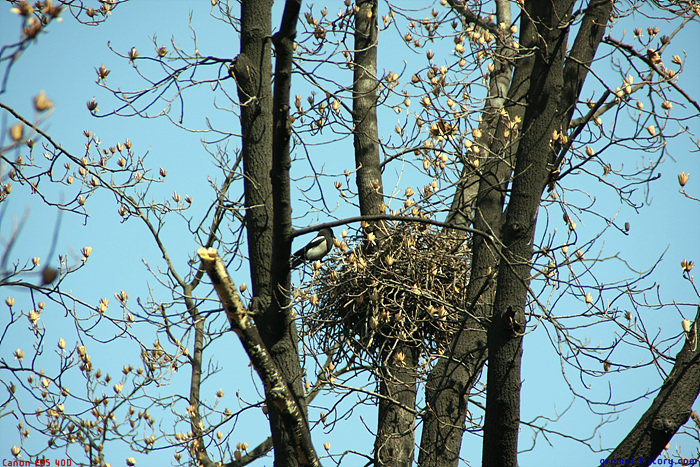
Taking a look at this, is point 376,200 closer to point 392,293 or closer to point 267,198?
point 392,293

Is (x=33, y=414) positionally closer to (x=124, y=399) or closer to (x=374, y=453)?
(x=124, y=399)

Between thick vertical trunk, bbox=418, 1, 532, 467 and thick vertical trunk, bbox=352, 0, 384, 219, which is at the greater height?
thick vertical trunk, bbox=352, 0, 384, 219

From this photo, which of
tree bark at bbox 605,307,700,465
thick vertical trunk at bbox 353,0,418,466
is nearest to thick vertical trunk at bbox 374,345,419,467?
thick vertical trunk at bbox 353,0,418,466

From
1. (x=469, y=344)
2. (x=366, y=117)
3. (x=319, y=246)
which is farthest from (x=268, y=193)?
(x=319, y=246)

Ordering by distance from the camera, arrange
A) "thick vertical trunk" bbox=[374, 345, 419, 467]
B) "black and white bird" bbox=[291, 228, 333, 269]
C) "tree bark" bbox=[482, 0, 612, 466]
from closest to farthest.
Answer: "tree bark" bbox=[482, 0, 612, 466]
"thick vertical trunk" bbox=[374, 345, 419, 467]
"black and white bird" bbox=[291, 228, 333, 269]

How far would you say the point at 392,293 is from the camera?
500 cm

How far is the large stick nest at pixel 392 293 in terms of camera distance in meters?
4.84

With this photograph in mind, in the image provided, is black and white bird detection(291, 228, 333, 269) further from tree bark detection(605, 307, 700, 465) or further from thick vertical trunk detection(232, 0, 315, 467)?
tree bark detection(605, 307, 700, 465)

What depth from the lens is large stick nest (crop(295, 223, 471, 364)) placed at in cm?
484

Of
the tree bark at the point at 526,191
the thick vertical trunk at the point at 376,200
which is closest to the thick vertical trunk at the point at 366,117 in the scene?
the thick vertical trunk at the point at 376,200

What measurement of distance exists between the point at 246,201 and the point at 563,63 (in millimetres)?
2222

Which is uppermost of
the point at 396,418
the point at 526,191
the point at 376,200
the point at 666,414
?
the point at 376,200

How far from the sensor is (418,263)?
5121 millimetres

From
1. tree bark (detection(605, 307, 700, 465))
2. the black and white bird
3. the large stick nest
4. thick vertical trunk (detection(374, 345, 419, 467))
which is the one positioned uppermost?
the black and white bird
